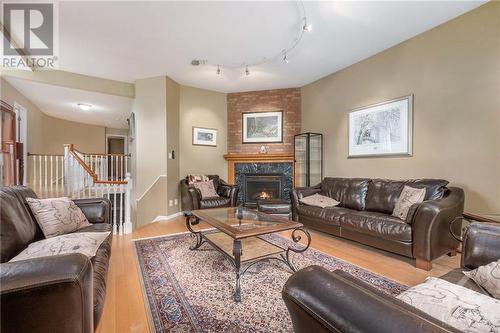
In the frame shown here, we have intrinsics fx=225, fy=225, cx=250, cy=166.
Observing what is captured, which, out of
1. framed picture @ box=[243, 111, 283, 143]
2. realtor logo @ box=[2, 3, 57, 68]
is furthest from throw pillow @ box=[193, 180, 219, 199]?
realtor logo @ box=[2, 3, 57, 68]

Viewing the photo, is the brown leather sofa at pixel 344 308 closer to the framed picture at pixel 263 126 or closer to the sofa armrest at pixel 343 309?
the sofa armrest at pixel 343 309

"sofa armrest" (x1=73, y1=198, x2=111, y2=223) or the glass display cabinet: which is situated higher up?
the glass display cabinet

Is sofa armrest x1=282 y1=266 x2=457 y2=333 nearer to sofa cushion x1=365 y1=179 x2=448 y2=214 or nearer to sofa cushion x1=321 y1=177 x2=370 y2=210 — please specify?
sofa cushion x1=365 y1=179 x2=448 y2=214

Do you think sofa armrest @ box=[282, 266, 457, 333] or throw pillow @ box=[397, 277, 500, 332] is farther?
throw pillow @ box=[397, 277, 500, 332]

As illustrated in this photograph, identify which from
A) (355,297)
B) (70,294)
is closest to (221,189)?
(70,294)

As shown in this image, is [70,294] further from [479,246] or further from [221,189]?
[221,189]

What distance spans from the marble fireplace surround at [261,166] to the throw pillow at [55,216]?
349 cm

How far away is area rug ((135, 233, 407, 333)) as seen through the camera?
60.3 inches

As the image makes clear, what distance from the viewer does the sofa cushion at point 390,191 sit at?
271cm

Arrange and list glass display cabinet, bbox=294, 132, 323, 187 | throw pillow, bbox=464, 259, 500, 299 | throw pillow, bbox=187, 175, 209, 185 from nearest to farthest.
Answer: throw pillow, bbox=464, 259, 500, 299, throw pillow, bbox=187, 175, 209, 185, glass display cabinet, bbox=294, 132, 323, 187

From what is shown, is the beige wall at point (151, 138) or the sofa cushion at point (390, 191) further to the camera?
the beige wall at point (151, 138)

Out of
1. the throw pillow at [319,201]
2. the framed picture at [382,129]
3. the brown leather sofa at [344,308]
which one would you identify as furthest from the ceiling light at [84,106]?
the brown leather sofa at [344,308]

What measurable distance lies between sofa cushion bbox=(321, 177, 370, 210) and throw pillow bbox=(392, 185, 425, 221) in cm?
56

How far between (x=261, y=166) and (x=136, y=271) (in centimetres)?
345
